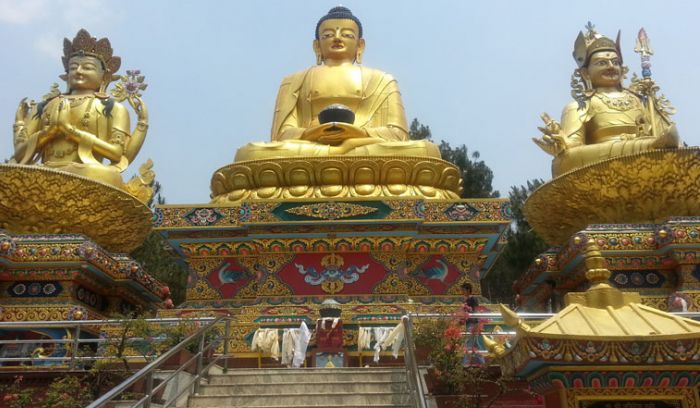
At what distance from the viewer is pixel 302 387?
6.55 meters

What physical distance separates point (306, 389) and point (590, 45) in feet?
32.4

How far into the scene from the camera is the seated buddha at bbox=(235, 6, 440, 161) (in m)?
11.7

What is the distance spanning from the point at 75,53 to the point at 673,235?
11.3 meters

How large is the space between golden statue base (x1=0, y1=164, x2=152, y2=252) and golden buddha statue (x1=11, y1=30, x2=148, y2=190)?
567 millimetres

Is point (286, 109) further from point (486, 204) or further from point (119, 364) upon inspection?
point (119, 364)

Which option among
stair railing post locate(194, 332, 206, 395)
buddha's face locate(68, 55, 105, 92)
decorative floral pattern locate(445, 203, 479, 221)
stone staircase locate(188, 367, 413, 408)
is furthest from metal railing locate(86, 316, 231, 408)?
buddha's face locate(68, 55, 105, 92)

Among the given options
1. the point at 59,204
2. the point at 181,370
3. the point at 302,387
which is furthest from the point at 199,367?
the point at 59,204

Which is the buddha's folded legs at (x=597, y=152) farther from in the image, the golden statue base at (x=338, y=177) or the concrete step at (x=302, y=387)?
the concrete step at (x=302, y=387)

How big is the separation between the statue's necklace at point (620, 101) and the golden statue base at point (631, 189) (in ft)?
8.23

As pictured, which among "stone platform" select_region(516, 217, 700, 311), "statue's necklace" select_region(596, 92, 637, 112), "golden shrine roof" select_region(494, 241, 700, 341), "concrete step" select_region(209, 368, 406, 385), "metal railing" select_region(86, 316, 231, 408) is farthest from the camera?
"statue's necklace" select_region(596, 92, 637, 112)

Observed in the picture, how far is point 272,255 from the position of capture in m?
10.3

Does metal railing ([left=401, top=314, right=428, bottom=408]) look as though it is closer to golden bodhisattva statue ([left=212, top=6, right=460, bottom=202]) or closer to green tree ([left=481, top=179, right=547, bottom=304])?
golden bodhisattva statue ([left=212, top=6, right=460, bottom=202])

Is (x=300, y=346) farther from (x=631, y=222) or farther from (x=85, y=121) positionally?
(x=85, y=121)

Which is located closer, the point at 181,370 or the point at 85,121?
the point at 181,370
